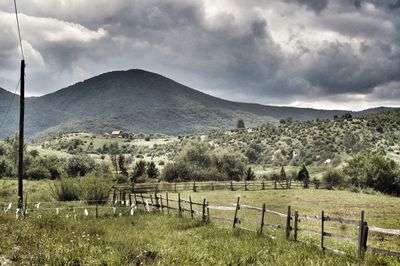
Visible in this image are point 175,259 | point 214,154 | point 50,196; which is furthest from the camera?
point 214,154

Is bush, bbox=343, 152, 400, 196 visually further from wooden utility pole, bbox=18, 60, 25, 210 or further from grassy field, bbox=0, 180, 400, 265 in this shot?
wooden utility pole, bbox=18, 60, 25, 210

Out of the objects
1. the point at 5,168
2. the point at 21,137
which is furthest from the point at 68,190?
the point at 5,168

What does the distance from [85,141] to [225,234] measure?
183m

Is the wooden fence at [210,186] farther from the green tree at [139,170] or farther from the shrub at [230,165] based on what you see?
the green tree at [139,170]

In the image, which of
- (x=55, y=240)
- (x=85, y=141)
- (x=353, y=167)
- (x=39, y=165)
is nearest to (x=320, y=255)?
(x=55, y=240)

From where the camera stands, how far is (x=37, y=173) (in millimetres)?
79688

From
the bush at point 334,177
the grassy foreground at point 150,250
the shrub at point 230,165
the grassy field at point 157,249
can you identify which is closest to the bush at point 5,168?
the shrub at point 230,165

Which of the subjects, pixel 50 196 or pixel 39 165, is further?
pixel 39 165

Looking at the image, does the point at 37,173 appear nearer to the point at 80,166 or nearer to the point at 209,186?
the point at 80,166

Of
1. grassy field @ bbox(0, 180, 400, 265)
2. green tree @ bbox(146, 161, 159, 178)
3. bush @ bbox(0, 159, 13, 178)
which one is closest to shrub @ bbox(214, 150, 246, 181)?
green tree @ bbox(146, 161, 159, 178)

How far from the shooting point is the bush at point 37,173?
3091 inches

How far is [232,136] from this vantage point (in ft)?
500

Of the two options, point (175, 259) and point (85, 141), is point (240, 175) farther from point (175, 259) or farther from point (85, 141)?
point (85, 141)

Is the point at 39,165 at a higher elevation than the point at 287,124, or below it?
below
